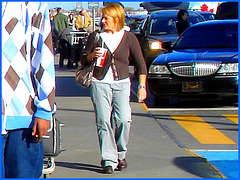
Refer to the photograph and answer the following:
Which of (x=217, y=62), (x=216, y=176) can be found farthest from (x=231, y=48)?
(x=216, y=176)

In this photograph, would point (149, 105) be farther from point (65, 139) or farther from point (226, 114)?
point (65, 139)

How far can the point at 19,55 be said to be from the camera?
3.41 metres

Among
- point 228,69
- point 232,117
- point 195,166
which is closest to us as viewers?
point 195,166

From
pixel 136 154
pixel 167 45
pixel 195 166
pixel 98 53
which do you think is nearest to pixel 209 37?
pixel 167 45

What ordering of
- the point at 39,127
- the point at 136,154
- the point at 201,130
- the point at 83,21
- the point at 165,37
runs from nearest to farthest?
the point at 39,127
the point at 136,154
the point at 201,130
the point at 165,37
the point at 83,21

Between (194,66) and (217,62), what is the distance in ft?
1.29

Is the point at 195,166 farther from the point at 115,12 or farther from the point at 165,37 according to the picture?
the point at 165,37

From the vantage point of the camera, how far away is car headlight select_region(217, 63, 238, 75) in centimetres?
1059

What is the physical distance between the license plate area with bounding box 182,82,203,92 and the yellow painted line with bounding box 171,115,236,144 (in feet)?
1.83

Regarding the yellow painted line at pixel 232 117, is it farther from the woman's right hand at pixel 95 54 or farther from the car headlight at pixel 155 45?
the car headlight at pixel 155 45

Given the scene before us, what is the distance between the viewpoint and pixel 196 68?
10.7 m

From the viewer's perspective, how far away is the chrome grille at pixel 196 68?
10617 millimetres

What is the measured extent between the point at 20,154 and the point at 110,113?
2720mm

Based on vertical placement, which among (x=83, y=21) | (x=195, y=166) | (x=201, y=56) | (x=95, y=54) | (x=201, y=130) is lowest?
(x=83, y=21)
